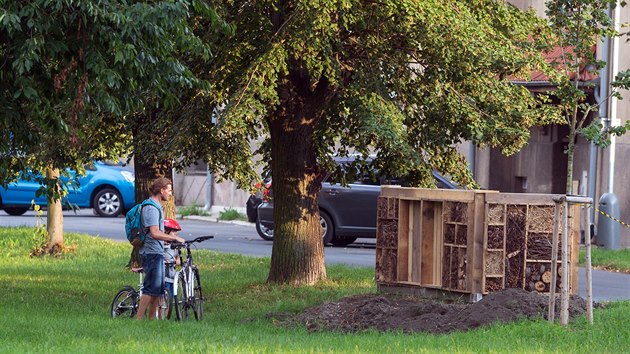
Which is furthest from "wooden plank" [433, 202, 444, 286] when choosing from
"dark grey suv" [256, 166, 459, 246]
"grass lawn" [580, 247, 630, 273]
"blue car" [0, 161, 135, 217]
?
"blue car" [0, 161, 135, 217]

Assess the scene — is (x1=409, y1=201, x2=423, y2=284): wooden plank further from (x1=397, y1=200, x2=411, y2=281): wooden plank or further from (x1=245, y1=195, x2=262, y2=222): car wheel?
(x1=245, y1=195, x2=262, y2=222): car wheel

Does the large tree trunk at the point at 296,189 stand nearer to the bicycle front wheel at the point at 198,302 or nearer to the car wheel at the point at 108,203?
the bicycle front wheel at the point at 198,302

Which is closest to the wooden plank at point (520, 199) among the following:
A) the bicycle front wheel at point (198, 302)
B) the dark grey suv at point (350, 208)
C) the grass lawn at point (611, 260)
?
the bicycle front wheel at point (198, 302)

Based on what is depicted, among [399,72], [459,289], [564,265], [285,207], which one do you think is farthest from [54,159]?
[564,265]

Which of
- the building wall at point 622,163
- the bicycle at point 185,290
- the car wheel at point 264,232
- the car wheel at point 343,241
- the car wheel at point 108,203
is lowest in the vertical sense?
the bicycle at point 185,290

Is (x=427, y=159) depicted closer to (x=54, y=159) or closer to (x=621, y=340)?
(x=54, y=159)

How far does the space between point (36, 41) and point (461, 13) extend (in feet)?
18.8

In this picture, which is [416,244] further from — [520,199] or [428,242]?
[520,199]

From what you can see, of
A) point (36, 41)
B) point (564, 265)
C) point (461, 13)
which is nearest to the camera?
point (36, 41)

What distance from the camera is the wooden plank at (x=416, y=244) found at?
46.9 feet

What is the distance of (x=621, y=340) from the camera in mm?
10492

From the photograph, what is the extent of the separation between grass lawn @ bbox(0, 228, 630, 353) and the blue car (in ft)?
38.9

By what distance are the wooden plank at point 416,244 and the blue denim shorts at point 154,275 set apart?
3317mm

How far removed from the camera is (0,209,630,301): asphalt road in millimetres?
17325
